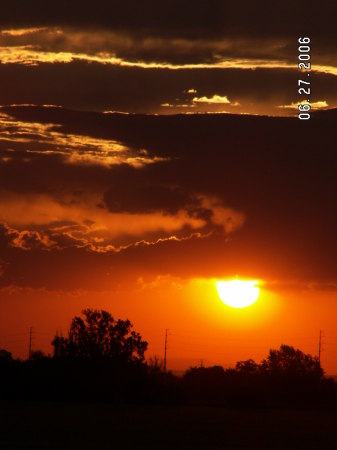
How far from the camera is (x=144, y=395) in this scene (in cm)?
6606

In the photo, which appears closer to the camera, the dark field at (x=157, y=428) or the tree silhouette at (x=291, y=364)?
the dark field at (x=157, y=428)

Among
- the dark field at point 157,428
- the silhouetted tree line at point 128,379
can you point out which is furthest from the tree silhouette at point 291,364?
the dark field at point 157,428

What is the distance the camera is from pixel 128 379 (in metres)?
68.1

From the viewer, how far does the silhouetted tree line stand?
66.1 meters

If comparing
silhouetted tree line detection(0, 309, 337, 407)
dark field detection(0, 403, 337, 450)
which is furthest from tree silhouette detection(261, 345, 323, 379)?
dark field detection(0, 403, 337, 450)

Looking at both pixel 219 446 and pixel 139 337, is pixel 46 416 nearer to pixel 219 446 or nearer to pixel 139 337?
pixel 219 446

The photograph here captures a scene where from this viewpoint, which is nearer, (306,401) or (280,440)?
(280,440)

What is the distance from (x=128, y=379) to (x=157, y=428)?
76.3 ft

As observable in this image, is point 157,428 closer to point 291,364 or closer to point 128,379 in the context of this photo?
point 128,379

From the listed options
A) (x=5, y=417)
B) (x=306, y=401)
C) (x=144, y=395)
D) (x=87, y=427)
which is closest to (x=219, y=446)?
(x=87, y=427)

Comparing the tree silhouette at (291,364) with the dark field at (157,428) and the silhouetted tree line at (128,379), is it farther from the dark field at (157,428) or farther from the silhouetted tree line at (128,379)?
the dark field at (157,428)

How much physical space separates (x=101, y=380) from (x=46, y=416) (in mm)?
19033

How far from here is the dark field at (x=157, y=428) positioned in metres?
38.2

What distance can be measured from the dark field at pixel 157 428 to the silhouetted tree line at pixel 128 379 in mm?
5761
